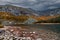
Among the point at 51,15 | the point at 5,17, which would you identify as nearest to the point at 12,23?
the point at 5,17

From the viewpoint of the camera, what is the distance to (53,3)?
736 cm

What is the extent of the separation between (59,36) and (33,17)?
1.24m

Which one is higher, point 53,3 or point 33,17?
point 53,3

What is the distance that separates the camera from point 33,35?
7023mm

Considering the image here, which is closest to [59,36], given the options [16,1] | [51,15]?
[51,15]

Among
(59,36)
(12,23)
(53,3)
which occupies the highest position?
(53,3)

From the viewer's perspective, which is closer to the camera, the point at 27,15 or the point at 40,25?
the point at 27,15

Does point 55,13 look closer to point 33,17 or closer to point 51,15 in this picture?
point 51,15

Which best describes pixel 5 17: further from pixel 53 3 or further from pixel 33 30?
pixel 53 3

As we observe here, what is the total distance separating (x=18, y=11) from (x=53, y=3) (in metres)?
1.37

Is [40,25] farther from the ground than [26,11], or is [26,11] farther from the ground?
[26,11]

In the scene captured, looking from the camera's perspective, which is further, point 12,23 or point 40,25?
point 40,25

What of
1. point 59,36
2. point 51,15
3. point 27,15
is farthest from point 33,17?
point 59,36

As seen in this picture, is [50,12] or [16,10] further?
[16,10]
